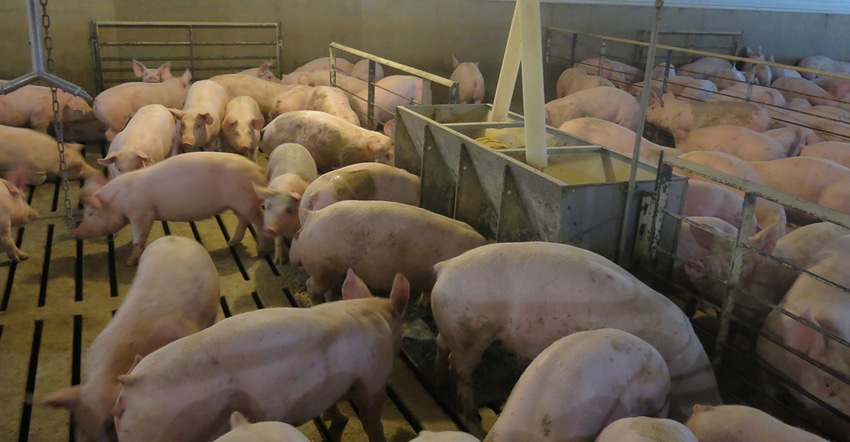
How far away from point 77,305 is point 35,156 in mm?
1962

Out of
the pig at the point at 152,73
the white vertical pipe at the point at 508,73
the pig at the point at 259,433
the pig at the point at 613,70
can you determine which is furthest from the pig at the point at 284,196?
the pig at the point at 613,70

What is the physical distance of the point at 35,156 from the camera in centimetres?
486

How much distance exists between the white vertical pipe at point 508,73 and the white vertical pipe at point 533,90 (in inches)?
15.3

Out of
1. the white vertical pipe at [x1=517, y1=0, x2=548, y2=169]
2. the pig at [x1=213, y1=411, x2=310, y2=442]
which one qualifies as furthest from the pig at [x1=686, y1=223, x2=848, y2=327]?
the pig at [x1=213, y1=411, x2=310, y2=442]

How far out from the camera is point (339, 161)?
504 cm

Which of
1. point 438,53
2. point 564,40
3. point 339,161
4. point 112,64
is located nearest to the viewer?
point 339,161

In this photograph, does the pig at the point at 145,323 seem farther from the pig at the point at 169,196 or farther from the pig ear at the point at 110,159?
the pig ear at the point at 110,159

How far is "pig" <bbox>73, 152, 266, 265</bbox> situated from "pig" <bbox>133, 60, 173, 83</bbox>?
8.85ft

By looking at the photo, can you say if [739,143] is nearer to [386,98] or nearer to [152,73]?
[386,98]

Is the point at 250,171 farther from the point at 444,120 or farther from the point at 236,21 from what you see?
the point at 236,21

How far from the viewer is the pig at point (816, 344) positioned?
2.54m

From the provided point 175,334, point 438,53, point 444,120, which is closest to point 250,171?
point 444,120

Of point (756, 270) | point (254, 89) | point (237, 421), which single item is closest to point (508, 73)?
point (756, 270)

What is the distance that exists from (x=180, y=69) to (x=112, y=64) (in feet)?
2.07
